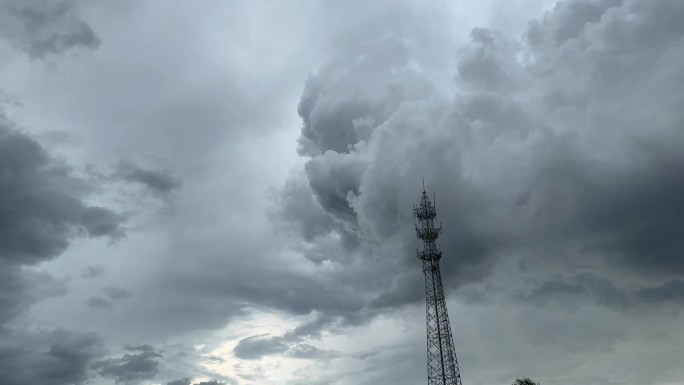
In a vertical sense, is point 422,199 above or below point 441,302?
above

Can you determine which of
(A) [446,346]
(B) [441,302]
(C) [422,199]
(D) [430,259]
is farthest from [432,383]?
(C) [422,199]

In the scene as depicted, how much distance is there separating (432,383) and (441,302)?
16.5 meters

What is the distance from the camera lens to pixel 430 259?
145m

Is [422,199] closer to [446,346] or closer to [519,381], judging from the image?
[446,346]

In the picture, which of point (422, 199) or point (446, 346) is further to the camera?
point (422, 199)

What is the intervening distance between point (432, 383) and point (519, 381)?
18.2m

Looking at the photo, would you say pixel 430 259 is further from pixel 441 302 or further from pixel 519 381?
pixel 519 381

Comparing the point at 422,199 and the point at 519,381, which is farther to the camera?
the point at 422,199

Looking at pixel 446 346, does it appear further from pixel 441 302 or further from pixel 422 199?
pixel 422 199

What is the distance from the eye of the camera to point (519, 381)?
450 feet

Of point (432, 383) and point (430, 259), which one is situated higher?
point (430, 259)

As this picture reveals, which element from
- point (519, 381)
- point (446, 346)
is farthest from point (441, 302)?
point (519, 381)

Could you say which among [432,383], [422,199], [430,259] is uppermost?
[422,199]

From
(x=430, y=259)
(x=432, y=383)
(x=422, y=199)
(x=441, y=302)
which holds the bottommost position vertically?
(x=432, y=383)
